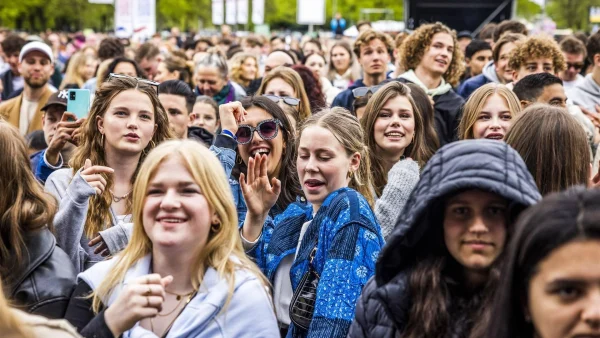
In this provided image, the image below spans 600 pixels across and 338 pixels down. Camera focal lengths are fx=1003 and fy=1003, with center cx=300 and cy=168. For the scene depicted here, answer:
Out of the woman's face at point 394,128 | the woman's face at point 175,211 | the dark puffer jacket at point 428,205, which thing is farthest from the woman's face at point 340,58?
the dark puffer jacket at point 428,205

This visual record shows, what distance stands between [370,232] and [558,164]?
87cm

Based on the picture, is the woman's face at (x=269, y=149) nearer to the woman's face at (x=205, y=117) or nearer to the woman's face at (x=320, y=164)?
the woman's face at (x=320, y=164)

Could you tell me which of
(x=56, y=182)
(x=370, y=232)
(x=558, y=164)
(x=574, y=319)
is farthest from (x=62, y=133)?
(x=574, y=319)

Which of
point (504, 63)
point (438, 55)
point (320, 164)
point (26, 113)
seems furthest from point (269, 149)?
point (26, 113)

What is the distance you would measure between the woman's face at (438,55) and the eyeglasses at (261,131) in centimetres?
369

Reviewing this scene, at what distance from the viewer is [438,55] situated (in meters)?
9.48

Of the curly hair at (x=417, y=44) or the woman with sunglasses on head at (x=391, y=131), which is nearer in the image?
the woman with sunglasses on head at (x=391, y=131)

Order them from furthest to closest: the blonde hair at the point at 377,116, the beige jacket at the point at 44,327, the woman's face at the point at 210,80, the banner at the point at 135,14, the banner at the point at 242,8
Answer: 1. the banner at the point at 242,8
2. the banner at the point at 135,14
3. the woman's face at the point at 210,80
4. the blonde hair at the point at 377,116
5. the beige jacket at the point at 44,327

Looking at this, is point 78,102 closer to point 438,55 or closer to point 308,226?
point 308,226

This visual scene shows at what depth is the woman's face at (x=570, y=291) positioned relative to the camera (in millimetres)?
2596

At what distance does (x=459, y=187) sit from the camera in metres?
3.20

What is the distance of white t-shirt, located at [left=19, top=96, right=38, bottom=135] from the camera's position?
10.4m

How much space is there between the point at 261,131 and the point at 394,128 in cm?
110

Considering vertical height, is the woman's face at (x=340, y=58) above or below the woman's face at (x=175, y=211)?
above
